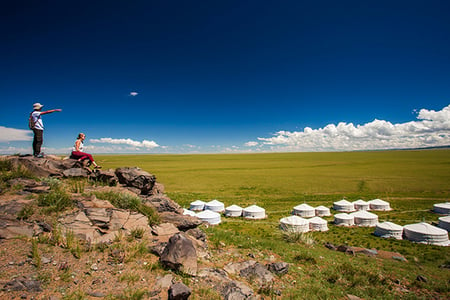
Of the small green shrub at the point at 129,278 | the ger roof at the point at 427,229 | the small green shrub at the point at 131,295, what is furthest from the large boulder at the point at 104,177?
the ger roof at the point at 427,229

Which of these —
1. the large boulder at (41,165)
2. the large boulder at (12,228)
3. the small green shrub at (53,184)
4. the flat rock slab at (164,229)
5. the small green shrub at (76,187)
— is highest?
the large boulder at (41,165)

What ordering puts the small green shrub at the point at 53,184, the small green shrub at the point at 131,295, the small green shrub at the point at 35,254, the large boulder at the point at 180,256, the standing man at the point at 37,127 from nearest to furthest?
the small green shrub at the point at 131,295 → the small green shrub at the point at 35,254 → the large boulder at the point at 180,256 → the small green shrub at the point at 53,184 → the standing man at the point at 37,127

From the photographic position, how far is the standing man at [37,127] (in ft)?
36.6

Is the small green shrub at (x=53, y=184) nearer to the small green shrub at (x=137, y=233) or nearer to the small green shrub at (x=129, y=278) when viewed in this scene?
the small green shrub at (x=137, y=233)

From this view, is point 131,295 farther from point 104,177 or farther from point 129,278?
point 104,177

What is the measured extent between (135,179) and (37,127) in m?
5.67

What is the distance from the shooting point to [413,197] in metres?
41.4

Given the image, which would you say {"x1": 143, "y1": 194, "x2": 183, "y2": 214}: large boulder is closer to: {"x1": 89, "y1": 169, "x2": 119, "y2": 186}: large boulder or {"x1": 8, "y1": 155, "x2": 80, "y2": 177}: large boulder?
{"x1": 89, "y1": 169, "x2": 119, "y2": 186}: large boulder

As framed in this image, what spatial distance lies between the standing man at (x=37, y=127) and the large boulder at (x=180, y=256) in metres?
9.85

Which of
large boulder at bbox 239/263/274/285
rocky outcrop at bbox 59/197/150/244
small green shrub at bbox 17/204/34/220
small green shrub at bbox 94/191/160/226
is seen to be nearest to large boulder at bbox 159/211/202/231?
small green shrub at bbox 94/191/160/226

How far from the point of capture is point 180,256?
644cm

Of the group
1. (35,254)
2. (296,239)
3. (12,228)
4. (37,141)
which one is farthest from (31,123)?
(296,239)

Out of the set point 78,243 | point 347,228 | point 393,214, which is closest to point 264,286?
point 78,243

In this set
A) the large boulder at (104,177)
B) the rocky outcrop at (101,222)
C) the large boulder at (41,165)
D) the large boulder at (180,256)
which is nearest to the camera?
→ the large boulder at (180,256)
